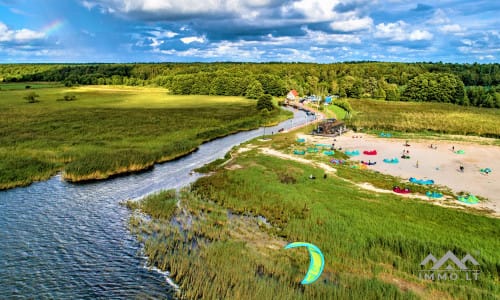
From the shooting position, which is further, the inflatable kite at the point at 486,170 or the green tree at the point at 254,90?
the green tree at the point at 254,90

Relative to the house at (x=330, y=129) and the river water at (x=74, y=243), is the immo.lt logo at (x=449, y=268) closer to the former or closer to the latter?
the river water at (x=74, y=243)

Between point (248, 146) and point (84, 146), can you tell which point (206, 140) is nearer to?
point (248, 146)

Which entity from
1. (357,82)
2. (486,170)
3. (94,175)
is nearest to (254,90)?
(357,82)

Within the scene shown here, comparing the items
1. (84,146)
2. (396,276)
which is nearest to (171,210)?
(396,276)

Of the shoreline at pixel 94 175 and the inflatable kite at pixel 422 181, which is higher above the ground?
the inflatable kite at pixel 422 181

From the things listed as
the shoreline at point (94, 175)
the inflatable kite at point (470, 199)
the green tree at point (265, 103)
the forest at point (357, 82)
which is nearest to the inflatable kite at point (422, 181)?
the inflatable kite at point (470, 199)

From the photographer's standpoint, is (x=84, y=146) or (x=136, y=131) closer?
(x=84, y=146)

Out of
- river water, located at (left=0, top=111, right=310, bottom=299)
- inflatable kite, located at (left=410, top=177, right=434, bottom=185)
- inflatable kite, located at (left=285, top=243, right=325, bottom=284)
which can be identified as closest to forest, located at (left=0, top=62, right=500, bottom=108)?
inflatable kite, located at (left=410, top=177, right=434, bottom=185)
